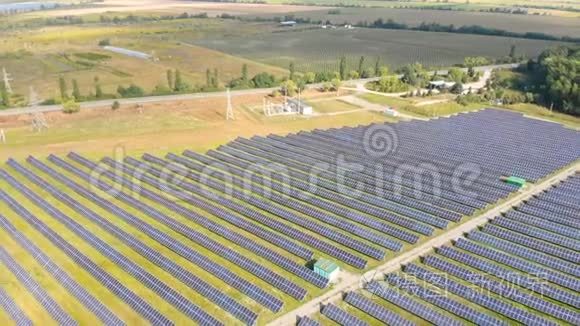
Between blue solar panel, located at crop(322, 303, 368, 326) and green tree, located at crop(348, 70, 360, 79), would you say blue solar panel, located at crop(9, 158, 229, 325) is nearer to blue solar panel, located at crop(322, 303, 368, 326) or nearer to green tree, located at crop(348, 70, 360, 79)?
blue solar panel, located at crop(322, 303, 368, 326)

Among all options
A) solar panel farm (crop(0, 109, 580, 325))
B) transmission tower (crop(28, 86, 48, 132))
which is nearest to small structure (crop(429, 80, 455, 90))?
solar panel farm (crop(0, 109, 580, 325))

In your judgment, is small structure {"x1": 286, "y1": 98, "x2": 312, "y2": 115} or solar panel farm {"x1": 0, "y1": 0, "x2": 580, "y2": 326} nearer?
solar panel farm {"x1": 0, "y1": 0, "x2": 580, "y2": 326}

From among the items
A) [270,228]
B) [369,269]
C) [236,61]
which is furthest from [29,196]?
[236,61]

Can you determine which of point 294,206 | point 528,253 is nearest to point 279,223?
point 294,206

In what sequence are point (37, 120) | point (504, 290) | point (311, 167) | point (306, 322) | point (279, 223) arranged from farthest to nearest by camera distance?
1. point (37, 120)
2. point (311, 167)
3. point (279, 223)
4. point (504, 290)
5. point (306, 322)

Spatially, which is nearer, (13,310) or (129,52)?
(13,310)

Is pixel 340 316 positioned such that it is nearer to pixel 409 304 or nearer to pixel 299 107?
pixel 409 304

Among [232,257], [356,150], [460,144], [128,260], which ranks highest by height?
[460,144]
